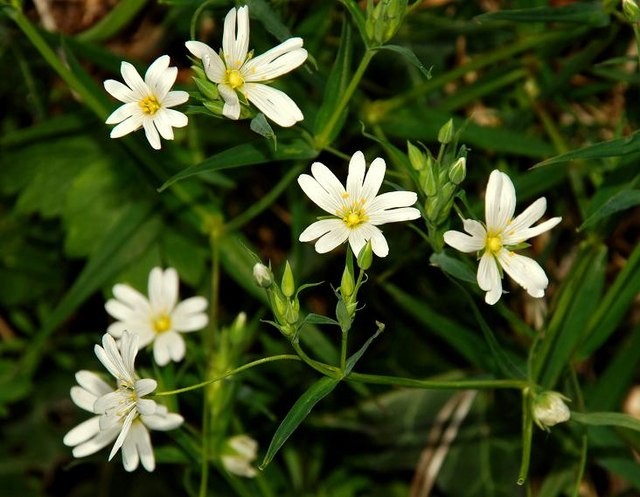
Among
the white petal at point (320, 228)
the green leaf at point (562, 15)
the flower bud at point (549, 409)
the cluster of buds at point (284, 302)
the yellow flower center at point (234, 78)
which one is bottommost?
the flower bud at point (549, 409)

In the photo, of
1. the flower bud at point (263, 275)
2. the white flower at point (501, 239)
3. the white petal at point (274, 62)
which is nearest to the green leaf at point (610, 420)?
the white flower at point (501, 239)

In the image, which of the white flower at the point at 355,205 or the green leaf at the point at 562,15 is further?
the green leaf at the point at 562,15

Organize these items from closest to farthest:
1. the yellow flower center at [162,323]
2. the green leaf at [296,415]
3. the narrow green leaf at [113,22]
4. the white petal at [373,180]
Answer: the green leaf at [296,415] → the white petal at [373,180] → the yellow flower center at [162,323] → the narrow green leaf at [113,22]

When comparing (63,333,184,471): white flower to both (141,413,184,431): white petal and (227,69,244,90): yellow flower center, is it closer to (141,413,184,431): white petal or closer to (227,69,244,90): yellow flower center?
(141,413,184,431): white petal

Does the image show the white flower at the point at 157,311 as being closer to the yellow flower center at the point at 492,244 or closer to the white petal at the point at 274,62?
the white petal at the point at 274,62

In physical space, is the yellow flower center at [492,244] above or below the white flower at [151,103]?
below

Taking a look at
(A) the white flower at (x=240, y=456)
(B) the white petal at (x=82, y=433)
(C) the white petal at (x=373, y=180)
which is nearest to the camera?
(C) the white petal at (x=373, y=180)

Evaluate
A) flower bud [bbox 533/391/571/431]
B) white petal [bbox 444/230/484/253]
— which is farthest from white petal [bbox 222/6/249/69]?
flower bud [bbox 533/391/571/431]
